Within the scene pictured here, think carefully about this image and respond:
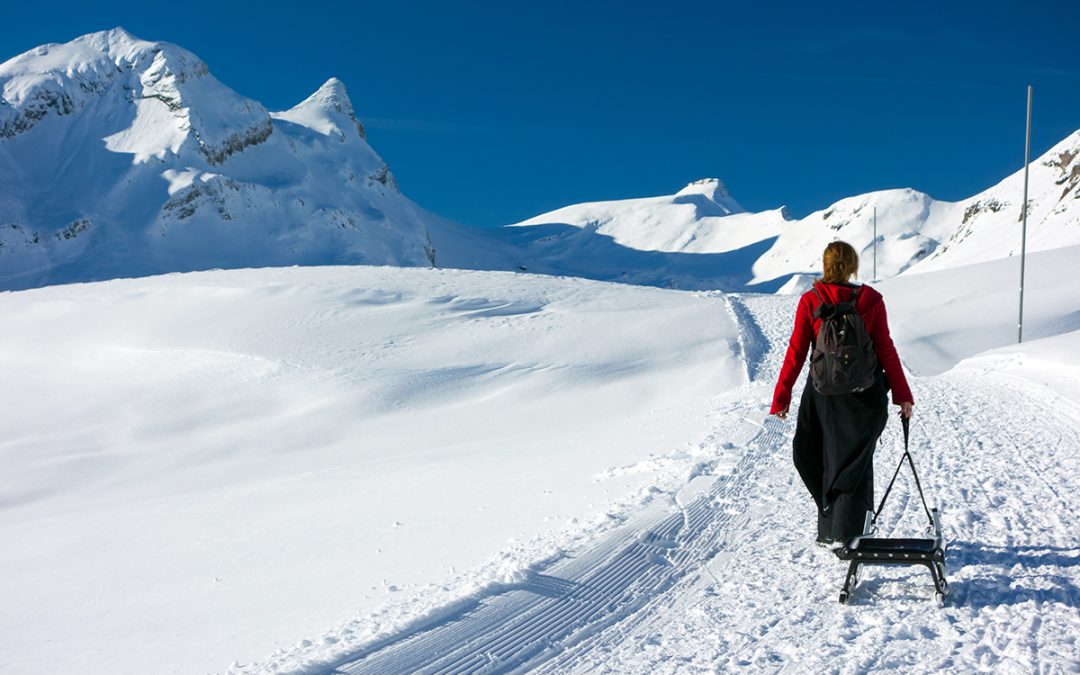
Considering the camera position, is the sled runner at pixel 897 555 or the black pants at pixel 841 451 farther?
the black pants at pixel 841 451

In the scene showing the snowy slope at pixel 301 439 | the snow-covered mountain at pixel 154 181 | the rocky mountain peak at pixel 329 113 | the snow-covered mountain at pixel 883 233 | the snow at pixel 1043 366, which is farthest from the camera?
the rocky mountain peak at pixel 329 113

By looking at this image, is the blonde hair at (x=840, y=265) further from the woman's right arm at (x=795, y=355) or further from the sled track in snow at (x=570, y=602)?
the sled track in snow at (x=570, y=602)

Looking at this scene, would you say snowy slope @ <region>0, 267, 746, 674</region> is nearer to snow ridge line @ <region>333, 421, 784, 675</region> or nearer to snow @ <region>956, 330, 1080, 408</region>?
snow ridge line @ <region>333, 421, 784, 675</region>

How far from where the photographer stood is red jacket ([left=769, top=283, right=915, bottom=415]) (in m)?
4.52

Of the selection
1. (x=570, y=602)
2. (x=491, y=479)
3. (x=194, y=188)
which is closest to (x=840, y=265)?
(x=570, y=602)

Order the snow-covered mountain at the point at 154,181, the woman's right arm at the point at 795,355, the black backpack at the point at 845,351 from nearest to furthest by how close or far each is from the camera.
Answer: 1. the black backpack at the point at 845,351
2. the woman's right arm at the point at 795,355
3. the snow-covered mountain at the point at 154,181

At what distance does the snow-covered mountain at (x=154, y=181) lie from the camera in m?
79.7

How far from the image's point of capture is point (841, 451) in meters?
4.62

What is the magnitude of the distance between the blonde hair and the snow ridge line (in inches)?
67.1

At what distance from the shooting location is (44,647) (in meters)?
5.67

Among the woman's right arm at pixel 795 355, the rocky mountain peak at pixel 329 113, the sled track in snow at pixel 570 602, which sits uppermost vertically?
the rocky mountain peak at pixel 329 113

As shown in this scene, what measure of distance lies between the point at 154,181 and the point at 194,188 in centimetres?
523

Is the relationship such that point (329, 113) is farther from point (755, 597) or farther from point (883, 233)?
point (755, 597)

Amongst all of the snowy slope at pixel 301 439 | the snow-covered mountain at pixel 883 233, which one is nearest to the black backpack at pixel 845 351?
the snowy slope at pixel 301 439
